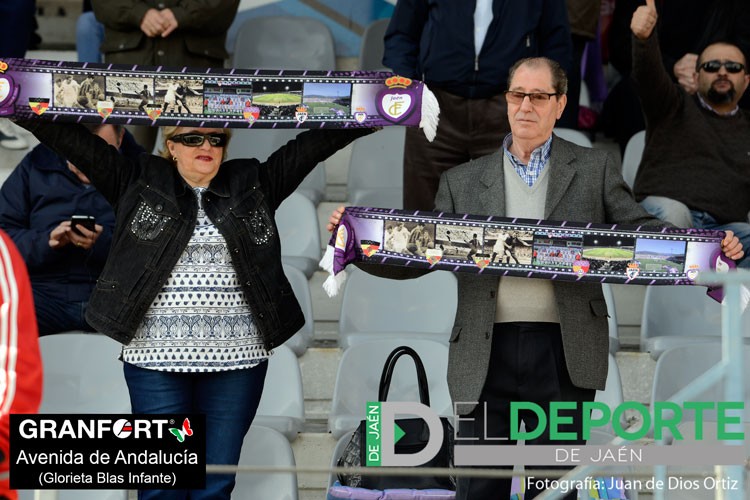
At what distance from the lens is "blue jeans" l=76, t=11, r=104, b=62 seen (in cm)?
730

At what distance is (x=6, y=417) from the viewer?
2.90 meters

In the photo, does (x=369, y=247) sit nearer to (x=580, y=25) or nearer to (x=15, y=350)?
(x=15, y=350)

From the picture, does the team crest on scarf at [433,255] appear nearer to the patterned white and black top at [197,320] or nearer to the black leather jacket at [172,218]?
the black leather jacket at [172,218]

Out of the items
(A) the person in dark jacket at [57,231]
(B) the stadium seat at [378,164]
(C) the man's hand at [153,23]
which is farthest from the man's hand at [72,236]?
(B) the stadium seat at [378,164]

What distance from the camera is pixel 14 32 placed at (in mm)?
7105

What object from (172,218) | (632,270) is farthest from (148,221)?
(632,270)

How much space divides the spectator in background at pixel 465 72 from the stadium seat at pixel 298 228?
1.80ft

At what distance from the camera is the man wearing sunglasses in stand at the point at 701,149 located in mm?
6031

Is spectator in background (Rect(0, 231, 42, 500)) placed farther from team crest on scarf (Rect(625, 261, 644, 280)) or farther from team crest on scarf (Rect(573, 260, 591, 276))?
team crest on scarf (Rect(625, 261, 644, 280))

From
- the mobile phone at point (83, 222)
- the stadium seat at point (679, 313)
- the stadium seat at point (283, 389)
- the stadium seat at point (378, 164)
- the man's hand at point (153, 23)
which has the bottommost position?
the stadium seat at point (283, 389)

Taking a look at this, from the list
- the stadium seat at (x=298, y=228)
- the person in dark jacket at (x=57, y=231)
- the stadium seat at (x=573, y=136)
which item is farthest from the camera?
the stadium seat at (x=573, y=136)

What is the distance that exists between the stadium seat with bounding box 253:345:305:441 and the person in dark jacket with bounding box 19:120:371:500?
97cm

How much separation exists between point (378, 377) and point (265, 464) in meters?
0.64

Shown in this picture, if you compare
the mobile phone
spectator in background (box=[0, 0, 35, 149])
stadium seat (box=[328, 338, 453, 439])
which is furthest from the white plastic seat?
spectator in background (box=[0, 0, 35, 149])
